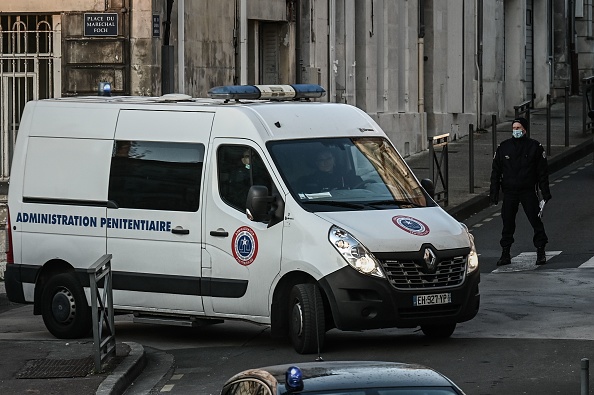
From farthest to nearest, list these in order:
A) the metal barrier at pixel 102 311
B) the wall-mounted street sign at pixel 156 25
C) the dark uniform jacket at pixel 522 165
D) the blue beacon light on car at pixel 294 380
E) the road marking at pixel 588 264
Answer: the wall-mounted street sign at pixel 156 25 → the dark uniform jacket at pixel 522 165 → the road marking at pixel 588 264 → the metal barrier at pixel 102 311 → the blue beacon light on car at pixel 294 380

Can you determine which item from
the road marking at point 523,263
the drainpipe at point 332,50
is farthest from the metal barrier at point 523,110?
the road marking at point 523,263

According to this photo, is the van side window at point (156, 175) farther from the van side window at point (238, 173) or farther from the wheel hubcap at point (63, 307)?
the wheel hubcap at point (63, 307)

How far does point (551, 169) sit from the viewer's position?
1259 inches

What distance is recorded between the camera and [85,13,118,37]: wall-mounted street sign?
77.4 feet

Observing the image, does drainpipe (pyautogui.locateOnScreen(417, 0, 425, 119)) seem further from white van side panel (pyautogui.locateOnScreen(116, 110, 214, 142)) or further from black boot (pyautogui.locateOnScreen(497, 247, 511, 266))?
white van side panel (pyautogui.locateOnScreen(116, 110, 214, 142))

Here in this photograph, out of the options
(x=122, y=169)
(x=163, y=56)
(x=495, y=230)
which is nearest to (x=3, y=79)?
(x=163, y=56)

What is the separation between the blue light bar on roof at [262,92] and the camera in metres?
15.5

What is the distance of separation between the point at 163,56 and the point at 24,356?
1041cm

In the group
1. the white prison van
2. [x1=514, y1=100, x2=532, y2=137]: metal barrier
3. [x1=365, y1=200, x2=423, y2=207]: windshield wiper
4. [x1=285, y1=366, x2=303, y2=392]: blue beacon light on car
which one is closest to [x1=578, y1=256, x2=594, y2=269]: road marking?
the white prison van

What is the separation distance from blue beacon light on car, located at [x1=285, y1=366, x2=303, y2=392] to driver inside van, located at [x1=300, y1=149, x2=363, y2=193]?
23.0ft

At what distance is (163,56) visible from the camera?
24047 mm

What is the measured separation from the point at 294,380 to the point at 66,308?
858 centimetres

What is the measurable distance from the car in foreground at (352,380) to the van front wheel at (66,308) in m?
7.85

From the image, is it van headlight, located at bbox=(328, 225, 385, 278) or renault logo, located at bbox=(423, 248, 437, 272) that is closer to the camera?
van headlight, located at bbox=(328, 225, 385, 278)
